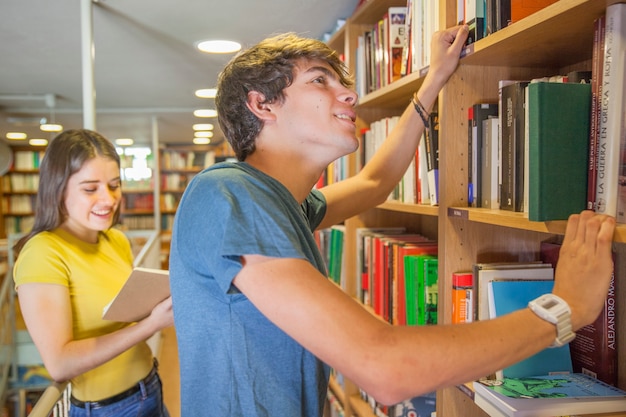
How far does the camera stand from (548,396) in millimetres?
949

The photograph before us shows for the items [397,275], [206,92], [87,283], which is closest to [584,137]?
[397,275]

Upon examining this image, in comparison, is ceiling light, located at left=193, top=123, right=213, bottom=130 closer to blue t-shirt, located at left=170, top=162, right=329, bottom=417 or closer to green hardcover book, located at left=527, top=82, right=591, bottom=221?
blue t-shirt, located at left=170, top=162, right=329, bottom=417

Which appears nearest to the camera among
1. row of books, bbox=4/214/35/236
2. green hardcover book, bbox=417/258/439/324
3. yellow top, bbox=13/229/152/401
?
yellow top, bbox=13/229/152/401

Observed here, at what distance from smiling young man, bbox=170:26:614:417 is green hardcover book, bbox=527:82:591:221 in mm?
57

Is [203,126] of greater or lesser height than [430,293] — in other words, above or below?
above

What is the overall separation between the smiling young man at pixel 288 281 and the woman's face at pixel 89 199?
568 mm

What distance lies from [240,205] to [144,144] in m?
8.63

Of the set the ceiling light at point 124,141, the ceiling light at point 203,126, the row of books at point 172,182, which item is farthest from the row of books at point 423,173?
the row of books at point 172,182

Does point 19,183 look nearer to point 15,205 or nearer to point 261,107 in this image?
point 15,205

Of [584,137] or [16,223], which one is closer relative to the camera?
[584,137]

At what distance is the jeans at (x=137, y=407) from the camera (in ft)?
4.78

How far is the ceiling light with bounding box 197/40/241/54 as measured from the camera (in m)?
2.49

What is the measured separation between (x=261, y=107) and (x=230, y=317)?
0.48 meters

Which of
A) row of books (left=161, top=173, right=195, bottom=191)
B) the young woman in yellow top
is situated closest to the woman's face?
the young woman in yellow top
